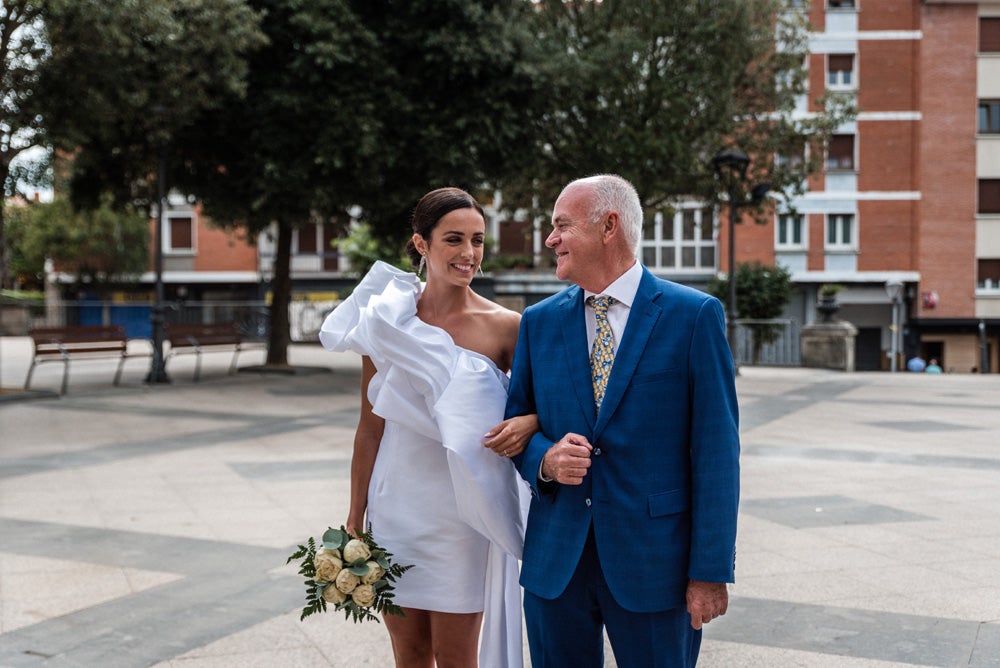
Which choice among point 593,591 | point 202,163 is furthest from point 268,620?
point 202,163

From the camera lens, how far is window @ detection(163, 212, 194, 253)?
4562cm

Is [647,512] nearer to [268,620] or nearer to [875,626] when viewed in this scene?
[875,626]

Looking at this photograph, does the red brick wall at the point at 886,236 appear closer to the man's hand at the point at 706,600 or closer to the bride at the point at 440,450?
the bride at the point at 440,450

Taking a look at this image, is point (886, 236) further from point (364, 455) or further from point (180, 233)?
point (364, 455)

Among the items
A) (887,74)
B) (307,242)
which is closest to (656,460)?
(887,74)

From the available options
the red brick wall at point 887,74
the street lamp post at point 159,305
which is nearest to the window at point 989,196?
the red brick wall at point 887,74

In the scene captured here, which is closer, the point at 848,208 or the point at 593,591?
the point at 593,591

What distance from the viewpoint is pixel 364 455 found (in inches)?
116

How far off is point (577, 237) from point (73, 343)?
13784 millimetres

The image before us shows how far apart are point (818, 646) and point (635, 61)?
18124 millimetres

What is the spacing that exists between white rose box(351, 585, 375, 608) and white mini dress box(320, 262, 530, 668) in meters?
0.24

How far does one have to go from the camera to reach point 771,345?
25812mm

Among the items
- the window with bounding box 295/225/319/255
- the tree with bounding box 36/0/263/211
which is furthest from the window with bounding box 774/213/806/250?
the tree with bounding box 36/0/263/211

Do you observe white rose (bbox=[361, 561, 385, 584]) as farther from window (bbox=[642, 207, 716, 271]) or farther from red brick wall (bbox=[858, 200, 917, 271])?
red brick wall (bbox=[858, 200, 917, 271])
